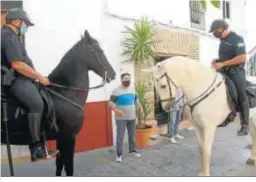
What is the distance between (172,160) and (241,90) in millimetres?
737

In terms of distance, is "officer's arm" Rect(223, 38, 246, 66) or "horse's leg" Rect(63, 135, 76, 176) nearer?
"horse's leg" Rect(63, 135, 76, 176)

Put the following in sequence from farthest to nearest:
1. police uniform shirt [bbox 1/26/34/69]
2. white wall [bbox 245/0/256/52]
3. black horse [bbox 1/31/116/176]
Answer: white wall [bbox 245/0/256/52] → black horse [bbox 1/31/116/176] → police uniform shirt [bbox 1/26/34/69]

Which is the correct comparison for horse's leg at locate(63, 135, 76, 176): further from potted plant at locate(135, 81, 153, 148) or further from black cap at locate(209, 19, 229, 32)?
black cap at locate(209, 19, 229, 32)

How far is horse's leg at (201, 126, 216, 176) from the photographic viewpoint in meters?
2.56

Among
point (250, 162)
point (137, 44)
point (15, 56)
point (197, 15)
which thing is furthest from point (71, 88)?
point (250, 162)

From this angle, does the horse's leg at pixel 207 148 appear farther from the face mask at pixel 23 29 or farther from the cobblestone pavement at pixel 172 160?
the face mask at pixel 23 29

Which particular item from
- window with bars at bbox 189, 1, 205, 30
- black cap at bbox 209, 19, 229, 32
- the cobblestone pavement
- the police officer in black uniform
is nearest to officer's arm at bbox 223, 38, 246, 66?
the police officer in black uniform

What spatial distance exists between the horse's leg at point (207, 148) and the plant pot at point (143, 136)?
40 cm

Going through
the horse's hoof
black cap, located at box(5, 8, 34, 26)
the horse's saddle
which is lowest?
the horse's hoof

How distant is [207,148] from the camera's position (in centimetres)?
259

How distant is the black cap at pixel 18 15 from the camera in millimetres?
2305

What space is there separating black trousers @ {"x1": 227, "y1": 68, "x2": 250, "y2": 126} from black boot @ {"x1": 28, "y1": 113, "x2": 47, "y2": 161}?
142cm

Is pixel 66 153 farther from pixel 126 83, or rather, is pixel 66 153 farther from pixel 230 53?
pixel 230 53
